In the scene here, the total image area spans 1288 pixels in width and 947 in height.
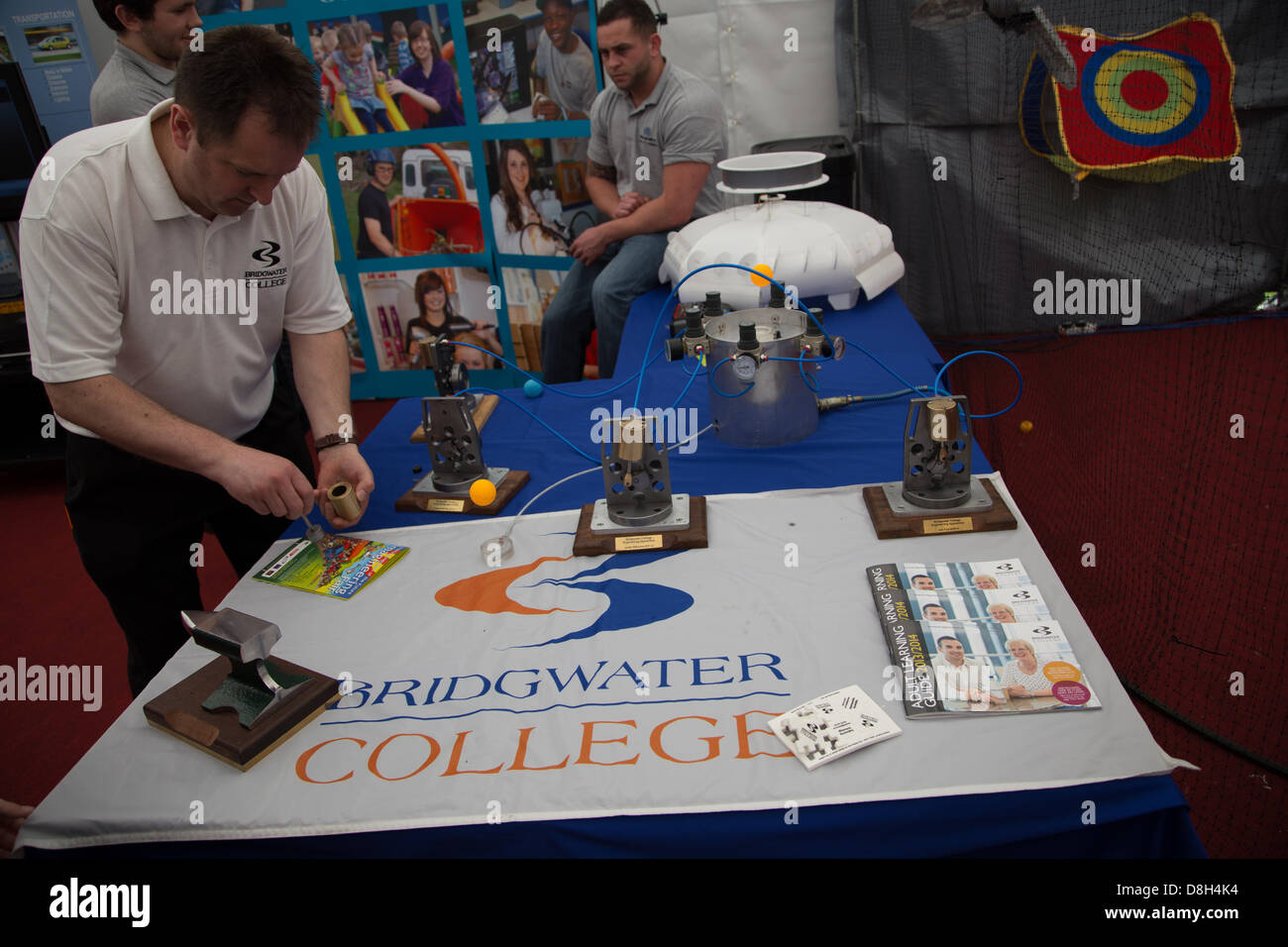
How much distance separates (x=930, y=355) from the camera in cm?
208

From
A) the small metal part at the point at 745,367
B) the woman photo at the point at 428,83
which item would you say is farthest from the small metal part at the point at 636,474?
the woman photo at the point at 428,83

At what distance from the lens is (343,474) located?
154cm

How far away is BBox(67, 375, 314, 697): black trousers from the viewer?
1514 mm

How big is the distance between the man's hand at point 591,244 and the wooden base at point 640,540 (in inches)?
70.3

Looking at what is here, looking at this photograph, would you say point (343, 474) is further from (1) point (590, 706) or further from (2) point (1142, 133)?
(2) point (1142, 133)

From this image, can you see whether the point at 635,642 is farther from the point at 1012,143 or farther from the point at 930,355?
the point at 1012,143

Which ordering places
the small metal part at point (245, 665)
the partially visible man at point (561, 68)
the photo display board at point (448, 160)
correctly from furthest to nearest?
the photo display board at point (448, 160), the partially visible man at point (561, 68), the small metal part at point (245, 665)

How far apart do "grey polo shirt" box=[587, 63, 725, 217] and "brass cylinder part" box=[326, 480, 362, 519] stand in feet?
6.11

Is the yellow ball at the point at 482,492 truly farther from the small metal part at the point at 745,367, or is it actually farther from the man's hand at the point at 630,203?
the man's hand at the point at 630,203

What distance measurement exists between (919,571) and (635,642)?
1.40 ft

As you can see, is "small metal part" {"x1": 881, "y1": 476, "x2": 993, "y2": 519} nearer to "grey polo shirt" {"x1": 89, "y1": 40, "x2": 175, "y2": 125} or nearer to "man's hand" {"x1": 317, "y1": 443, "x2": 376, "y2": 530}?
"man's hand" {"x1": 317, "y1": 443, "x2": 376, "y2": 530}

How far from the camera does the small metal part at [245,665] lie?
3.47 ft

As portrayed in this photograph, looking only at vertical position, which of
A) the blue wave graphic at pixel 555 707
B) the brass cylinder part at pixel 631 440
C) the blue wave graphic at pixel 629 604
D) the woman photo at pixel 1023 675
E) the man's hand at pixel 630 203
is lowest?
the blue wave graphic at pixel 555 707

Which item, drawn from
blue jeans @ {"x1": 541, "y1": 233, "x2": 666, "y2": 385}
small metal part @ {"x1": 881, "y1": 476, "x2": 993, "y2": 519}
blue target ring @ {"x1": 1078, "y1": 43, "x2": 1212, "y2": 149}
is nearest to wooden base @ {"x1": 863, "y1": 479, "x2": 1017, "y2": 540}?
small metal part @ {"x1": 881, "y1": 476, "x2": 993, "y2": 519}
